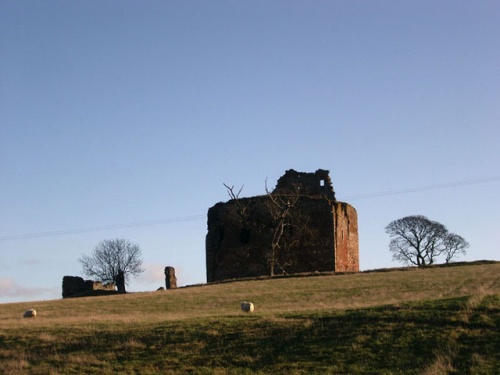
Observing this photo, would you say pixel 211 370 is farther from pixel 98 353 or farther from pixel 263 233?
pixel 263 233

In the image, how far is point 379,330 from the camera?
17141mm

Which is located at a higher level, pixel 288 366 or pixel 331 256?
pixel 331 256

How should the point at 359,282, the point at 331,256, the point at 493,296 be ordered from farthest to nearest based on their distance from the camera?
the point at 331,256, the point at 359,282, the point at 493,296

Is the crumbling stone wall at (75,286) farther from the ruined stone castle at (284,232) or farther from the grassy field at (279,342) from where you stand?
the grassy field at (279,342)

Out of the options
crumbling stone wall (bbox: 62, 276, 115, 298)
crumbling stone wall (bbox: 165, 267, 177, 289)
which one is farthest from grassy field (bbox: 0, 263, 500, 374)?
crumbling stone wall (bbox: 62, 276, 115, 298)

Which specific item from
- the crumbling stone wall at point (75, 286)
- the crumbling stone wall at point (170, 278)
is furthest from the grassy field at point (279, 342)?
the crumbling stone wall at point (75, 286)

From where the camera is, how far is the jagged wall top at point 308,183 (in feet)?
181

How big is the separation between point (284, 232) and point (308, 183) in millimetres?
4822

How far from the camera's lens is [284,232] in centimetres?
5306


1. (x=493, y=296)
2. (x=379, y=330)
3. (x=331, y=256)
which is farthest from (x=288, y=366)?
(x=331, y=256)

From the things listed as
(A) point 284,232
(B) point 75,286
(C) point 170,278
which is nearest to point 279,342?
(A) point 284,232

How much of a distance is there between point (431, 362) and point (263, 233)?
38731 mm

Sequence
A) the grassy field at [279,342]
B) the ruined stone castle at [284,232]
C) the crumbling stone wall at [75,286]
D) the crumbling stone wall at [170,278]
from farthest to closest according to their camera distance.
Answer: the crumbling stone wall at [75,286] → the crumbling stone wall at [170,278] → the ruined stone castle at [284,232] → the grassy field at [279,342]

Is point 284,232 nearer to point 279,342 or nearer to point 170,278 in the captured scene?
point 170,278
